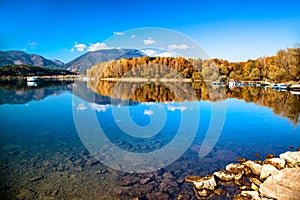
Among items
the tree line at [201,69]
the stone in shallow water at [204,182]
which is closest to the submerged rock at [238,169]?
the stone in shallow water at [204,182]

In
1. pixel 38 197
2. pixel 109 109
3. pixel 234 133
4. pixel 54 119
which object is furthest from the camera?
pixel 109 109

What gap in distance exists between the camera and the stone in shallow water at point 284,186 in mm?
6000

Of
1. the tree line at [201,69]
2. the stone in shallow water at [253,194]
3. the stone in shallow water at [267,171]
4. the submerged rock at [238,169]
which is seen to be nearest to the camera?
the stone in shallow water at [253,194]

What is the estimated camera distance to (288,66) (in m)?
53.0

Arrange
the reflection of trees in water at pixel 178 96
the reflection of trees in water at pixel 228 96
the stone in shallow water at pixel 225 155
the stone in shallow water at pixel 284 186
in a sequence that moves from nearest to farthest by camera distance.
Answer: the stone in shallow water at pixel 284 186 < the stone in shallow water at pixel 225 155 < the reflection of trees in water at pixel 228 96 < the reflection of trees in water at pixel 178 96

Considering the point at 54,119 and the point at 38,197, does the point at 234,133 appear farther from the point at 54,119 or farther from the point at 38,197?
the point at 54,119

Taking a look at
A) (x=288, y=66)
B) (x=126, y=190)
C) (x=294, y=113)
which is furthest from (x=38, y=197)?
(x=288, y=66)

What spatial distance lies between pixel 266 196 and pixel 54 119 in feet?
56.5

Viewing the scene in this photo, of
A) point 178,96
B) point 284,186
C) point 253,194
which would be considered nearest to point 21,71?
point 178,96

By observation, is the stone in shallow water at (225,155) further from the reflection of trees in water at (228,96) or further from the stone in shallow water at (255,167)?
the reflection of trees in water at (228,96)

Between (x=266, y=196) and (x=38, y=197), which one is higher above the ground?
(x=266, y=196)

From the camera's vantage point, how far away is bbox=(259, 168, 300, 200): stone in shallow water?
19.7ft

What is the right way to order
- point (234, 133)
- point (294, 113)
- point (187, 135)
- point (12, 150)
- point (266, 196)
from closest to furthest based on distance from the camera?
1. point (266, 196)
2. point (12, 150)
3. point (187, 135)
4. point (234, 133)
5. point (294, 113)

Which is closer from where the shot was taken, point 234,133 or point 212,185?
point 212,185
